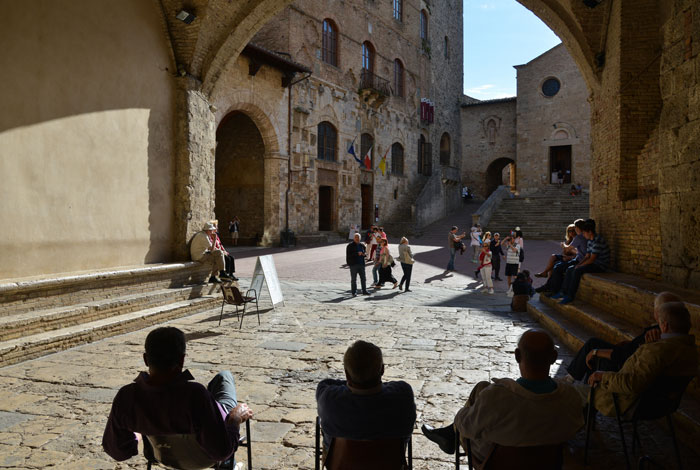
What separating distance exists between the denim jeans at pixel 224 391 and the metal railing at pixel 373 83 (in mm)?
23664

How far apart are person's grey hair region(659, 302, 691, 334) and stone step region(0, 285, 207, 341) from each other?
19.7ft

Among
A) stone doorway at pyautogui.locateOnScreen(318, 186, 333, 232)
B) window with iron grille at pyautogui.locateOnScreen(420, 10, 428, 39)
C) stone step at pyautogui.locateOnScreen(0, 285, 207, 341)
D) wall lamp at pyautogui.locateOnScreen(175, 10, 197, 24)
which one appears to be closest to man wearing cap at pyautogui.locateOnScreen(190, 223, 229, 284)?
stone step at pyautogui.locateOnScreen(0, 285, 207, 341)

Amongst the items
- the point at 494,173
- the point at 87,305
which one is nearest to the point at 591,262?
the point at 87,305

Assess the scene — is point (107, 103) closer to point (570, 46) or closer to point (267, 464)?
point (267, 464)

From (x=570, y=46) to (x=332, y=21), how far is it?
1689 centimetres

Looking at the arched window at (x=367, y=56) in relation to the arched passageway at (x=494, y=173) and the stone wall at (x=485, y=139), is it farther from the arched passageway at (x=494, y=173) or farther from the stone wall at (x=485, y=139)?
the arched passageway at (x=494, y=173)

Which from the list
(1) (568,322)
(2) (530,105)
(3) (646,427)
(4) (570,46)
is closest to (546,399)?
(3) (646,427)

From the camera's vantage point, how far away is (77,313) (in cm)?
622

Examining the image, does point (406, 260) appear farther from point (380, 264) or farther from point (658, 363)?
point (658, 363)

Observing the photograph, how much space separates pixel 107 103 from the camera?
24.3 ft

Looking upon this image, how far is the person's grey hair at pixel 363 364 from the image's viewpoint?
2.16m

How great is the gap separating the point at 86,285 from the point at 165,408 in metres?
5.26

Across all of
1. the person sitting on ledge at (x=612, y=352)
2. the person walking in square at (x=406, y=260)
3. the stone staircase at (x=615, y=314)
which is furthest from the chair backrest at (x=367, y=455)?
the person walking in square at (x=406, y=260)

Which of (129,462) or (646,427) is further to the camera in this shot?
(646,427)
